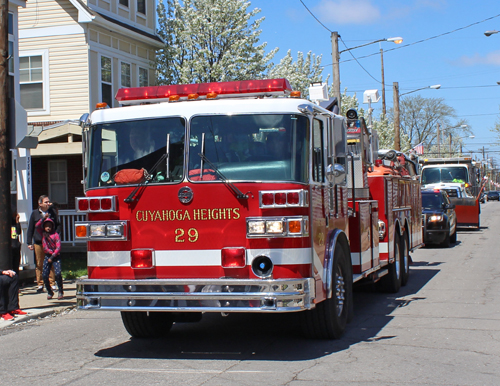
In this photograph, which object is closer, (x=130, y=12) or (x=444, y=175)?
(x=130, y=12)

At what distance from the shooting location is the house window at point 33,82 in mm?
19891

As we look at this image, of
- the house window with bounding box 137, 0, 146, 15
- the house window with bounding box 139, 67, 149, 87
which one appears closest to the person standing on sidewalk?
the house window with bounding box 139, 67, 149, 87

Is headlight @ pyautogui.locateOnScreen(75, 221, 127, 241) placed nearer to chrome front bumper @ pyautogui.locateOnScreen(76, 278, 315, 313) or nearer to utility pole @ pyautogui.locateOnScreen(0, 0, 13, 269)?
chrome front bumper @ pyautogui.locateOnScreen(76, 278, 315, 313)

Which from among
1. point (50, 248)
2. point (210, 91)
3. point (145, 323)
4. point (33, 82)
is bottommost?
point (145, 323)

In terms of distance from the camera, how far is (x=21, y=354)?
7102mm

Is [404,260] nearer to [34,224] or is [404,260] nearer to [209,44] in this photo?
[34,224]

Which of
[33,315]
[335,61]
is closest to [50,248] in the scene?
[33,315]

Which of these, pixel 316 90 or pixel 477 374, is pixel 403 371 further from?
pixel 316 90

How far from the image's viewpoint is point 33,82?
19.9 metres

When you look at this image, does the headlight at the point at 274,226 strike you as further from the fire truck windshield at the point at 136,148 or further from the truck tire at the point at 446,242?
the truck tire at the point at 446,242

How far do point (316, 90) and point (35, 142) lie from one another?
4682 millimetres

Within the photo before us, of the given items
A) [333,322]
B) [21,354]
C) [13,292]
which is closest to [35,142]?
[13,292]

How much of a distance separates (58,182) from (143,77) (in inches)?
197

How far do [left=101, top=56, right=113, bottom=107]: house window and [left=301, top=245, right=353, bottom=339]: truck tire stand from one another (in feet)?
46.9
